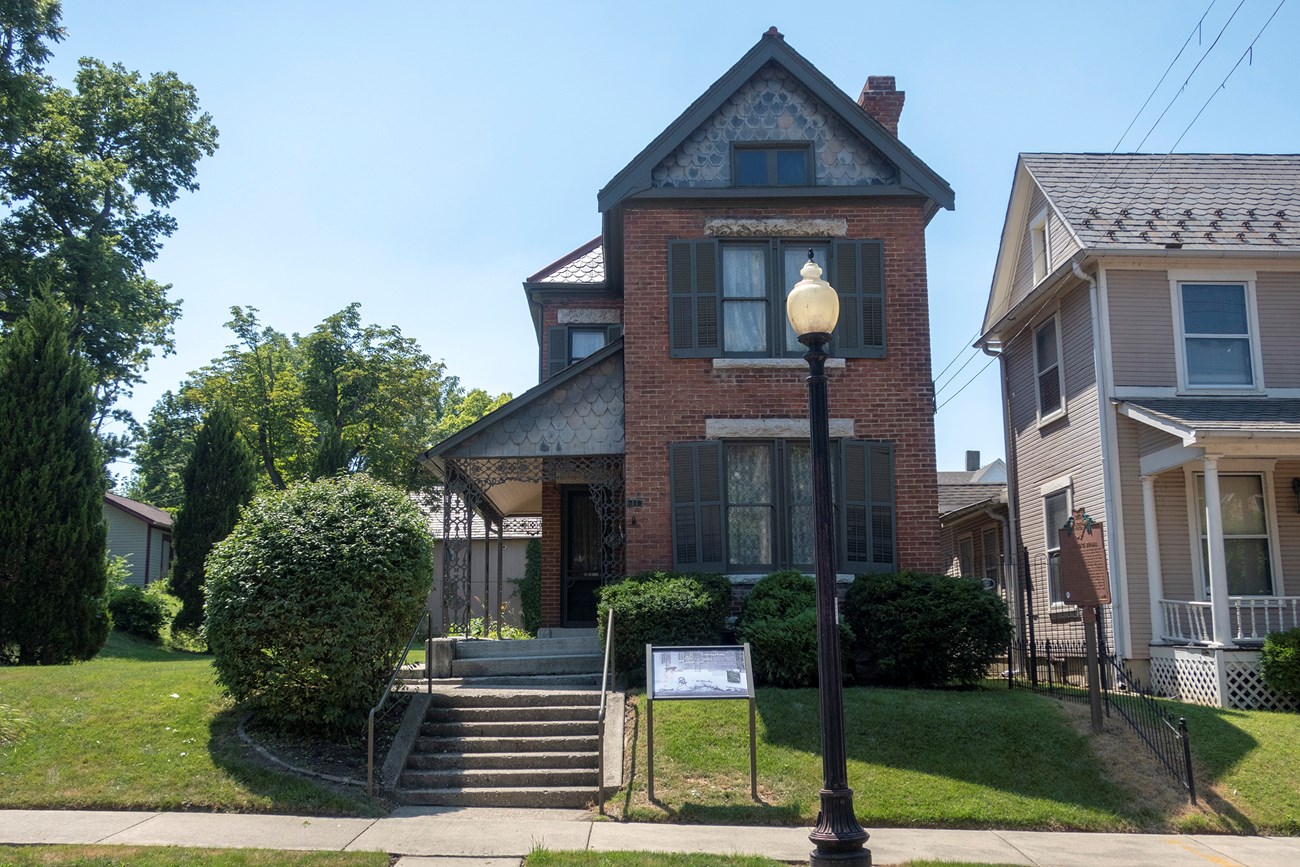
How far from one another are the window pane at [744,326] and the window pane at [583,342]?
4.81 metres

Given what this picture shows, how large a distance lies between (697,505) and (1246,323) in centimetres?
886

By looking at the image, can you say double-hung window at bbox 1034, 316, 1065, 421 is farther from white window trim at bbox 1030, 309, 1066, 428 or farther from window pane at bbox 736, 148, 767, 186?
window pane at bbox 736, 148, 767, 186

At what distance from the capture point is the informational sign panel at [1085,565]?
1162 centimetres

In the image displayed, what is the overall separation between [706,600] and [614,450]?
301 cm

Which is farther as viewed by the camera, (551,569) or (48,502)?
(551,569)

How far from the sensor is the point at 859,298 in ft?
49.6

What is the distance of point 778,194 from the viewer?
1530cm

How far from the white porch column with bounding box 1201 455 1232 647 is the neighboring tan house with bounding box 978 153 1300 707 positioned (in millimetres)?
19

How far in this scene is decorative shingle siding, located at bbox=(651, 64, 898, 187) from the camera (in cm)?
1552

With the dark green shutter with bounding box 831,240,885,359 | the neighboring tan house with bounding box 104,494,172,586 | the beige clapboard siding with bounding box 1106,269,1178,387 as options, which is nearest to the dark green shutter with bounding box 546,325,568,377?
the dark green shutter with bounding box 831,240,885,359

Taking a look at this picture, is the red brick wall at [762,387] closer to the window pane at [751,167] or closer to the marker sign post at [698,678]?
the window pane at [751,167]

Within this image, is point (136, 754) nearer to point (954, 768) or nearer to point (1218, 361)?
point (954, 768)

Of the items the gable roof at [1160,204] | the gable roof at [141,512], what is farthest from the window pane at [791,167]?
the gable roof at [141,512]

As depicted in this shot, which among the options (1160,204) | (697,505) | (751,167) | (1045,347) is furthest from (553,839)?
(1160,204)
